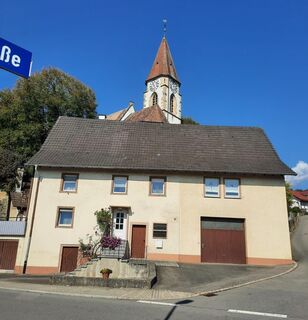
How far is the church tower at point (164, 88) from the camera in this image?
56.0 meters

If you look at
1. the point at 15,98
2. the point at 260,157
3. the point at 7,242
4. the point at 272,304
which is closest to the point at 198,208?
the point at 260,157

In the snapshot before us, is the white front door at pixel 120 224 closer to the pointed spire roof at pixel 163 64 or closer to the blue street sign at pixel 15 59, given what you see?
the blue street sign at pixel 15 59

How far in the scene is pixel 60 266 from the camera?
64.4 feet

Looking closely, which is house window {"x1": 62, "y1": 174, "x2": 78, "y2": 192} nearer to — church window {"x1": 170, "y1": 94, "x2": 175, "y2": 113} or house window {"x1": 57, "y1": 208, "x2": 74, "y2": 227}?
house window {"x1": 57, "y1": 208, "x2": 74, "y2": 227}

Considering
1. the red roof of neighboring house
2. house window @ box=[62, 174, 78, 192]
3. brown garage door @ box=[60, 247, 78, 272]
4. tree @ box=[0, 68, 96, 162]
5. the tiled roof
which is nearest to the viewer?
brown garage door @ box=[60, 247, 78, 272]

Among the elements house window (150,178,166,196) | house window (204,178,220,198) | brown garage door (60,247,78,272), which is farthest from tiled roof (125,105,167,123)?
brown garage door (60,247,78,272)

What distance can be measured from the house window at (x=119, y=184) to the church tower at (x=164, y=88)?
3447 centimetres

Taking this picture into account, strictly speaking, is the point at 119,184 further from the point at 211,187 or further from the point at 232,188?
the point at 232,188

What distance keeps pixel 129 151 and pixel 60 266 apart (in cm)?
885

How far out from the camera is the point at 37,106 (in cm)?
3609

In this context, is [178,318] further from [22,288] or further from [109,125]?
[109,125]

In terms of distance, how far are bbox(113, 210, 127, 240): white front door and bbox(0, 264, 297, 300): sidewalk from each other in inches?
177

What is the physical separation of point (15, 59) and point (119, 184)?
1657cm

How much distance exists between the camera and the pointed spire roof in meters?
58.1
